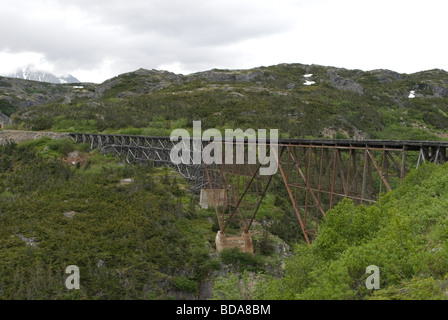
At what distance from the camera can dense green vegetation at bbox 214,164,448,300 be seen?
8.81 m

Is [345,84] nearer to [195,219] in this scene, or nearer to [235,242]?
[195,219]

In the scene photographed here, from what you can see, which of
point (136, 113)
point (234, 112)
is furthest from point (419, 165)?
point (136, 113)

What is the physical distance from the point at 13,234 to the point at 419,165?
92.4 feet

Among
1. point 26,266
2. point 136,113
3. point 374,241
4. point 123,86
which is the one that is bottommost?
point 26,266

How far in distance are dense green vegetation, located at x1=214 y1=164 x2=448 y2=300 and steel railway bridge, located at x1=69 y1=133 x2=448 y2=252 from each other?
71.1 inches

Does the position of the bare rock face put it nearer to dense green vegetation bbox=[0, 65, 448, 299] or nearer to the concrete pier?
dense green vegetation bbox=[0, 65, 448, 299]

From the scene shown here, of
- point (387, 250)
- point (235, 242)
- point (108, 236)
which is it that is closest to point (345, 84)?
→ point (235, 242)

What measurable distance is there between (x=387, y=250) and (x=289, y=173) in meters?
27.1

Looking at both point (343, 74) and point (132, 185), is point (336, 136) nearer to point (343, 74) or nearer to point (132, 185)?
point (132, 185)

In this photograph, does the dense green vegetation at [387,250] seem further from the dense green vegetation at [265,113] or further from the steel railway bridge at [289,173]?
the dense green vegetation at [265,113]

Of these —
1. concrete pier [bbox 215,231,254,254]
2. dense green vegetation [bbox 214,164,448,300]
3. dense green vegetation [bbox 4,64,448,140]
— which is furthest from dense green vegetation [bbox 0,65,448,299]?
concrete pier [bbox 215,231,254,254]

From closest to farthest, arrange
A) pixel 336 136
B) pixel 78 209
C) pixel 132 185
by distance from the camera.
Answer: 1. pixel 78 209
2. pixel 132 185
3. pixel 336 136

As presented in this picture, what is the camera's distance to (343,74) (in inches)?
5349

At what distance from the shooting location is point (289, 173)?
36625 millimetres
